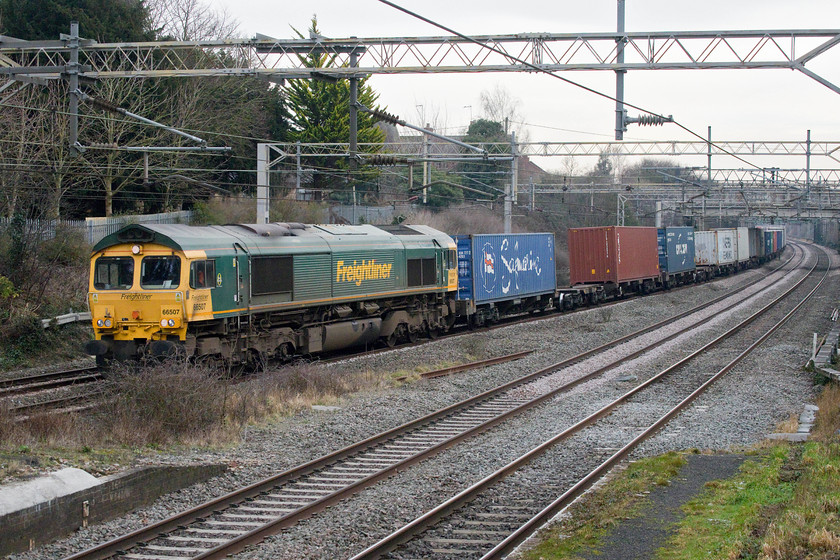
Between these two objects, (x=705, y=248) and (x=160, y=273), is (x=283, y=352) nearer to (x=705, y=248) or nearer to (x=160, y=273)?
(x=160, y=273)

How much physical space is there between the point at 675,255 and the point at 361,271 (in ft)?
98.5

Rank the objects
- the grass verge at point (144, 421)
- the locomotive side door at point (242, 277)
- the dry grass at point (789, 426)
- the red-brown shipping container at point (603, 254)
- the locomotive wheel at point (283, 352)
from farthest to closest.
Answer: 1. the red-brown shipping container at point (603, 254)
2. the locomotive wheel at point (283, 352)
3. the locomotive side door at point (242, 277)
4. the dry grass at point (789, 426)
5. the grass verge at point (144, 421)

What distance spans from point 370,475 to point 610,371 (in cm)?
1124

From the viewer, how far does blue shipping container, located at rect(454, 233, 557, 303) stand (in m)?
28.1

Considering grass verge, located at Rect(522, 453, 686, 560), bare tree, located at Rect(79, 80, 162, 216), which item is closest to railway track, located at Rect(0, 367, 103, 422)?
grass verge, located at Rect(522, 453, 686, 560)

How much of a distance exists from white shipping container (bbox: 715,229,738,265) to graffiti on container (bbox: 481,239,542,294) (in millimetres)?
29360

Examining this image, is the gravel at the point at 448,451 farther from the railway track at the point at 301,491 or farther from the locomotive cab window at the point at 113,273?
the locomotive cab window at the point at 113,273

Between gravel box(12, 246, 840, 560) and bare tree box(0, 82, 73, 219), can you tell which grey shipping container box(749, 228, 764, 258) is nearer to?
gravel box(12, 246, 840, 560)

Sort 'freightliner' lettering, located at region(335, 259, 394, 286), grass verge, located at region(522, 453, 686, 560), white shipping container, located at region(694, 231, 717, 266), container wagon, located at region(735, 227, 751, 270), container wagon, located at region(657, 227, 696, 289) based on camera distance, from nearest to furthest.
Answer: grass verge, located at region(522, 453, 686, 560) → 'freightliner' lettering, located at region(335, 259, 394, 286) → container wagon, located at region(657, 227, 696, 289) → white shipping container, located at region(694, 231, 717, 266) → container wagon, located at region(735, 227, 751, 270)

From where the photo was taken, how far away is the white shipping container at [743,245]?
64.8m

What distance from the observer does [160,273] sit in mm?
16578

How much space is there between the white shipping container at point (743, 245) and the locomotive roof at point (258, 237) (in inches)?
1844

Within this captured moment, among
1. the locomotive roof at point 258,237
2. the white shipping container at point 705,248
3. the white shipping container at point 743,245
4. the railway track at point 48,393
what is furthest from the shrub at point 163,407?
the white shipping container at point 743,245

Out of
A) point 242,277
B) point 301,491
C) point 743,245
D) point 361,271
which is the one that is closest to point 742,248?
point 743,245
